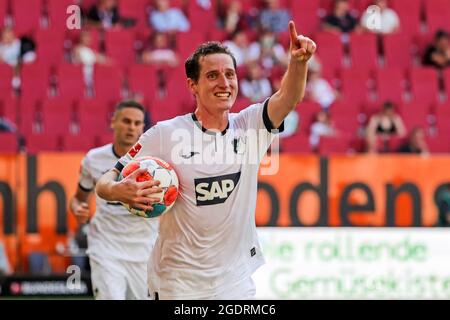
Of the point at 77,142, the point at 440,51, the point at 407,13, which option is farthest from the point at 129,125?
the point at 407,13

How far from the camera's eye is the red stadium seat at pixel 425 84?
15.4 metres

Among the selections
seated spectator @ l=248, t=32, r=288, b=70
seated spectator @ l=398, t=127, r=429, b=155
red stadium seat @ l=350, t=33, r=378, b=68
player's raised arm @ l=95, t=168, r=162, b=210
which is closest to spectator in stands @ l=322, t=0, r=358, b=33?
red stadium seat @ l=350, t=33, r=378, b=68

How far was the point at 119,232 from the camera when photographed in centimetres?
852

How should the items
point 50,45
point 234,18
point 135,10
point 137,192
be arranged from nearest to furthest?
point 137,192
point 50,45
point 234,18
point 135,10

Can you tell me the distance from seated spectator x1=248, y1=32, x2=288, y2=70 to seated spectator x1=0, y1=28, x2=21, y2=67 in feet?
11.0

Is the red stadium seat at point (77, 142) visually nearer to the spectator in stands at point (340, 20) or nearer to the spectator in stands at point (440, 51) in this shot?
the spectator in stands at point (340, 20)

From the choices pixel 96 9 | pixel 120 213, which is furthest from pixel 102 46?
pixel 120 213

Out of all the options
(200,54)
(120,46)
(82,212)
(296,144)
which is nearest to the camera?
(200,54)

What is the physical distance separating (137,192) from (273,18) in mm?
10455

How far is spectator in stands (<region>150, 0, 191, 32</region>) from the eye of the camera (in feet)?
51.0

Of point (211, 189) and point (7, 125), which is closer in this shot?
point (211, 189)

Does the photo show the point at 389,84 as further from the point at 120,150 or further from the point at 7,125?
the point at 120,150

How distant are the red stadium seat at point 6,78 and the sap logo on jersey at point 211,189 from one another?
340 inches
